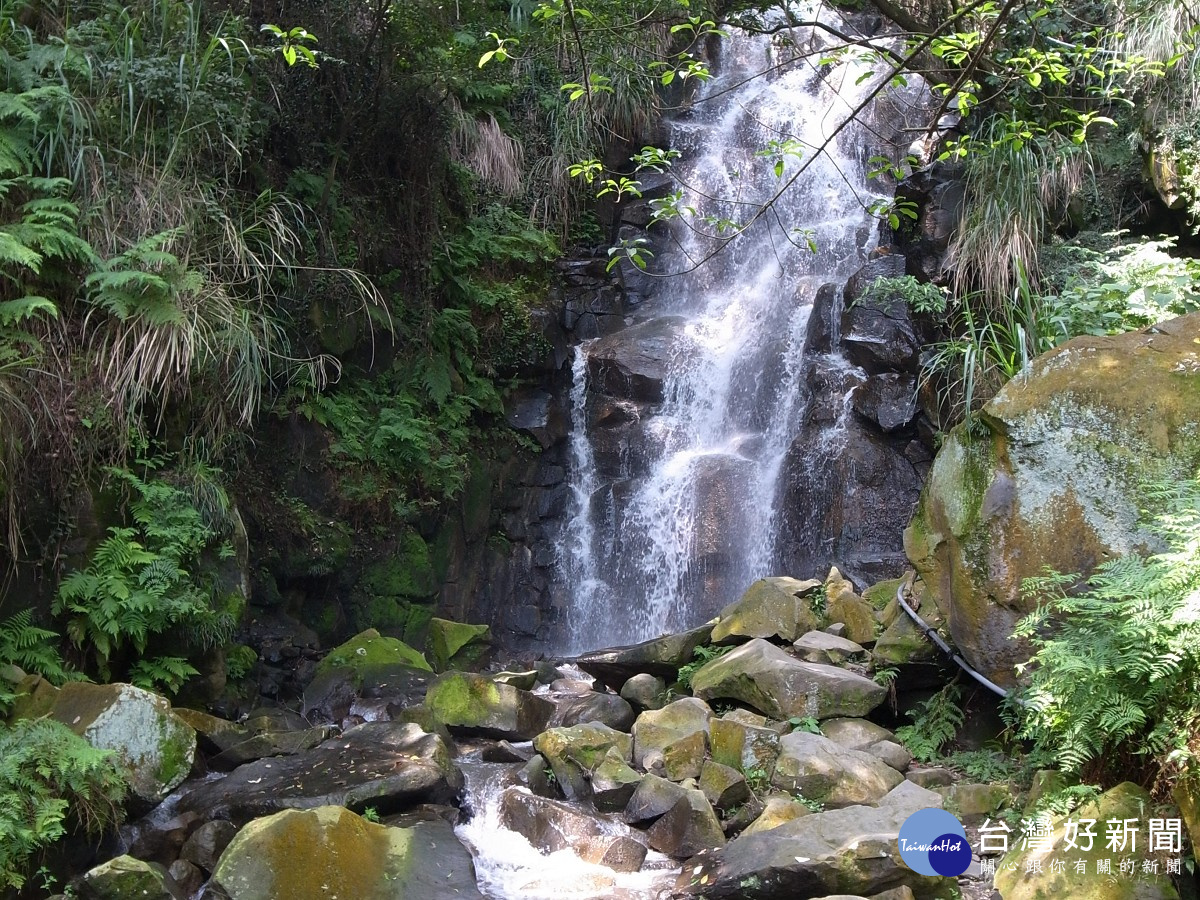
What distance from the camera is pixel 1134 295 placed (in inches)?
242

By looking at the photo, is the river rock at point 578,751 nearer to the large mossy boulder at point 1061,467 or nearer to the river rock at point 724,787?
the river rock at point 724,787

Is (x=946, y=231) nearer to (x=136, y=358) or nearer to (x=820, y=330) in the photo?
(x=820, y=330)

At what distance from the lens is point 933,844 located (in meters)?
4.21

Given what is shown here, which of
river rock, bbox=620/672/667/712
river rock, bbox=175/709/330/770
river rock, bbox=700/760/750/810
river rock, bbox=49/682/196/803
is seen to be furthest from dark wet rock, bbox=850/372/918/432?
river rock, bbox=49/682/196/803

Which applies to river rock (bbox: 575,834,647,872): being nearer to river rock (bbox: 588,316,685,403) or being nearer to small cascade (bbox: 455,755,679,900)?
small cascade (bbox: 455,755,679,900)

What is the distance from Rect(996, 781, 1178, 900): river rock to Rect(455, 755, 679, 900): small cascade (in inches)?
61.9

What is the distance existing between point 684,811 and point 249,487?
14.1ft

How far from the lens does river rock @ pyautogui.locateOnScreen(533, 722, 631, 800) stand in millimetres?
5410

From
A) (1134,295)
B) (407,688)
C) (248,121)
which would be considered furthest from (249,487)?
(1134,295)

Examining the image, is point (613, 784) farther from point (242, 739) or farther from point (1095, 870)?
point (1095, 870)

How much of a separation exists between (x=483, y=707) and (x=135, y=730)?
7.10ft

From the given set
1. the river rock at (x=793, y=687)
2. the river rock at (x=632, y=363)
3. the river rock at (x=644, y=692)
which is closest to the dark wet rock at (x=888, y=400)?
the river rock at (x=632, y=363)

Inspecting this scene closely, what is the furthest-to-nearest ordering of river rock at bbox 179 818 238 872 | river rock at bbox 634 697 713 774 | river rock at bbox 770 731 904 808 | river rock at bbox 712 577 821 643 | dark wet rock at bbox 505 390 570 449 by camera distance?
dark wet rock at bbox 505 390 570 449, river rock at bbox 712 577 821 643, river rock at bbox 634 697 713 774, river rock at bbox 770 731 904 808, river rock at bbox 179 818 238 872

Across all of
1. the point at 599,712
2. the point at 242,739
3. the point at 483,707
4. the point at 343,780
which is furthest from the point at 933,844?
the point at 242,739
